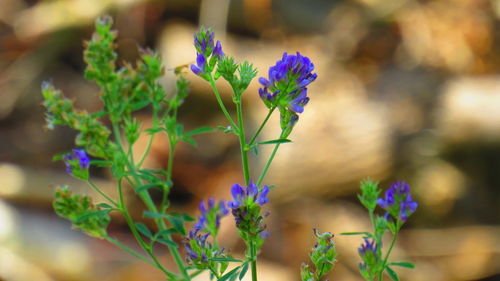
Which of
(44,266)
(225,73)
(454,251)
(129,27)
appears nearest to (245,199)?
(225,73)

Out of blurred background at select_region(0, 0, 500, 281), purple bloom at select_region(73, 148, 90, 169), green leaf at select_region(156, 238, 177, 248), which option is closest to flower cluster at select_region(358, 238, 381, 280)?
green leaf at select_region(156, 238, 177, 248)

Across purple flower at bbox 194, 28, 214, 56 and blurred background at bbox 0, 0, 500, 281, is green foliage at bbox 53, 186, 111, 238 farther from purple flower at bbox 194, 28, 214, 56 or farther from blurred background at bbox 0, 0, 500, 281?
blurred background at bbox 0, 0, 500, 281

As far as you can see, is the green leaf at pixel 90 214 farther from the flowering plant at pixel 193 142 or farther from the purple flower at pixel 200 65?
the purple flower at pixel 200 65

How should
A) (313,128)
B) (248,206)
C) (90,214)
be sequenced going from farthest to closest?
(313,128) < (90,214) < (248,206)

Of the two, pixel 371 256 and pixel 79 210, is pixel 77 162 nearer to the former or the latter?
pixel 79 210

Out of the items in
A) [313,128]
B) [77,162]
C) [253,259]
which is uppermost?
[313,128]

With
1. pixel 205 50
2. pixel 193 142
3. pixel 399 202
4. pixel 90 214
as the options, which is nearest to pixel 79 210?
pixel 90 214

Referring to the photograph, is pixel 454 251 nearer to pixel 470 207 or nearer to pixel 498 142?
pixel 470 207
